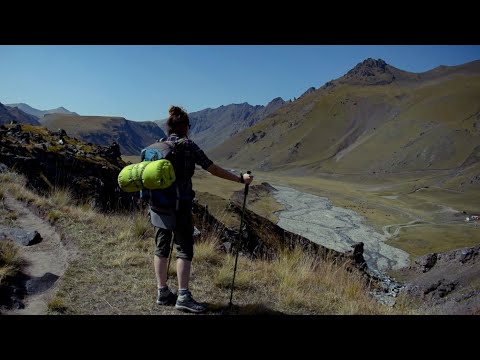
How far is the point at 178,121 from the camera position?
17.5ft

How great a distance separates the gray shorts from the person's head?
43.0 inches

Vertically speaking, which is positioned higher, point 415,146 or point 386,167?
point 415,146

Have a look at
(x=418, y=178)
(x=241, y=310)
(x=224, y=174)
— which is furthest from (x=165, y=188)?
(x=418, y=178)

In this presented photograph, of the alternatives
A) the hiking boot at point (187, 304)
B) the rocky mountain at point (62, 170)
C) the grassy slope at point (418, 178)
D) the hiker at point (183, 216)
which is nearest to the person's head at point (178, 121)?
the hiker at point (183, 216)

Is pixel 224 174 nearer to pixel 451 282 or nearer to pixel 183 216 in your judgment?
pixel 183 216

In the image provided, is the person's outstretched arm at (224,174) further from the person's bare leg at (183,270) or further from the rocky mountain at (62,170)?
the rocky mountain at (62,170)

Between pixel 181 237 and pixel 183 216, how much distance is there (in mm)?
290

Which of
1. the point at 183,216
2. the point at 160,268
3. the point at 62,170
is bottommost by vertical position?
the point at 160,268

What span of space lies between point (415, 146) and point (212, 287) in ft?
591
